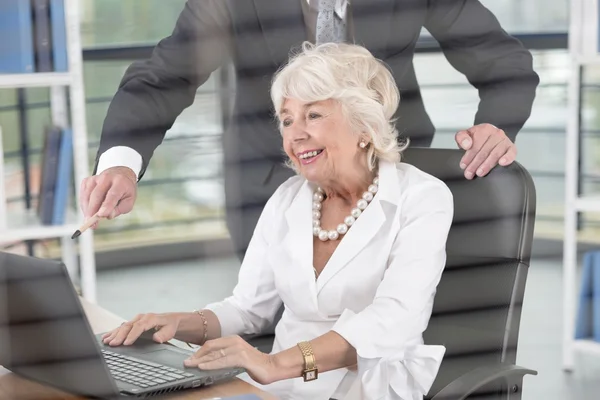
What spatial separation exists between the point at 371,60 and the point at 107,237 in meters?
3.19

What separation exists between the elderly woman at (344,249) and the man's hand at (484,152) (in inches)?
2.4

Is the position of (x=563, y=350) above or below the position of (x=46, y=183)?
below

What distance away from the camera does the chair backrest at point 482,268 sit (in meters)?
1.51

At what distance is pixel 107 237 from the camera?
15.3ft

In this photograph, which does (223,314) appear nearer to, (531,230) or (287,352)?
(287,352)

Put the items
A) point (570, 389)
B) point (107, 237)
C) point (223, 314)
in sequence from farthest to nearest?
point (107, 237) → point (570, 389) → point (223, 314)

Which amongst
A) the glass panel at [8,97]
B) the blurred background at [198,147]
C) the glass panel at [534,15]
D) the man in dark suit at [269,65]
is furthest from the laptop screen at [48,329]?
the glass panel at [534,15]

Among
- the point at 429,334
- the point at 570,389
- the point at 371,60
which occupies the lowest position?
the point at 570,389

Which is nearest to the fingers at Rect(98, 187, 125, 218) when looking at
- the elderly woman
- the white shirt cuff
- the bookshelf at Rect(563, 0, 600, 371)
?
the white shirt cuff

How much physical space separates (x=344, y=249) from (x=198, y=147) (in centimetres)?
313

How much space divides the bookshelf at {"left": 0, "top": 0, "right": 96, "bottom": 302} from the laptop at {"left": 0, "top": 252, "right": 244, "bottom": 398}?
4.82ft

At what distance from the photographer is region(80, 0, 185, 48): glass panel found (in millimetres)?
4570

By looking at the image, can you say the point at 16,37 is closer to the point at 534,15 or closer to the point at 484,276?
the point at 484,276

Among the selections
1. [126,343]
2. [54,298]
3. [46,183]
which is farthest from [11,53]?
[54,298]
